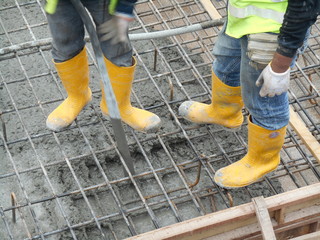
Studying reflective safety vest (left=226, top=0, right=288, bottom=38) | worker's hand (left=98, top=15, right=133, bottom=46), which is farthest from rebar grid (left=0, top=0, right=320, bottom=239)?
reflective safety vest (left=226, top=0, right=288, bottom=38)

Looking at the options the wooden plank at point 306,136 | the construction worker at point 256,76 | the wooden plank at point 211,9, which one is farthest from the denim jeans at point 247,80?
the wooden plank at point 211,9

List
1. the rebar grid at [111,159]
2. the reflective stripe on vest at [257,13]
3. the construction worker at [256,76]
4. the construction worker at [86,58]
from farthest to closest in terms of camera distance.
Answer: the rebar grid at [111,159]
the construction worker at [86,58]
the reflective stripe on vest at [257,13]
the construction worker at [256,76]

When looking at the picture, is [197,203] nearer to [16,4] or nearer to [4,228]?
[4,228]

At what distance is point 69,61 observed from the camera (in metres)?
3.45

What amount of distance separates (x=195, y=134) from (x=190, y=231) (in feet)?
3.34

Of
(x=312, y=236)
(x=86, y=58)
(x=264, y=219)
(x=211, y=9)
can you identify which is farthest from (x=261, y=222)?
(x=211, y=9)

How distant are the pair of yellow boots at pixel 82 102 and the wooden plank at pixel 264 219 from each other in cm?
90

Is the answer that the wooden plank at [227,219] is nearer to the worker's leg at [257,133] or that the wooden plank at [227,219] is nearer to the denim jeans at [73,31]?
the worker's leg at [257,133]

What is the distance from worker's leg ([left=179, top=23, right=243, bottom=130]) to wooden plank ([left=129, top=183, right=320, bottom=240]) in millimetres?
696

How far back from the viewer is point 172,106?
4.07 metres

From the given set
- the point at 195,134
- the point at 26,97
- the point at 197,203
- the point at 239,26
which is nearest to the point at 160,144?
the point at 195,134

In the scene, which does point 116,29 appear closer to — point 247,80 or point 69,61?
point 69,61

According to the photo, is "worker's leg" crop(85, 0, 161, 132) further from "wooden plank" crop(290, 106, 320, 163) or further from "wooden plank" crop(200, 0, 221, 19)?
"wooden plank" crop(200, 0, 221, 19)

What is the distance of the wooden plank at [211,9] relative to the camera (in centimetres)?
443
